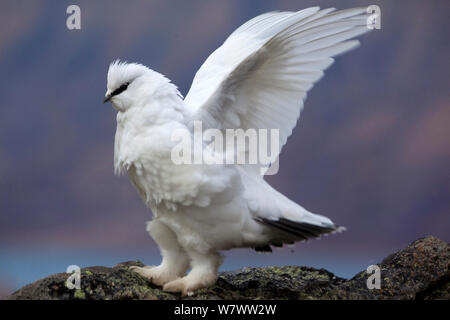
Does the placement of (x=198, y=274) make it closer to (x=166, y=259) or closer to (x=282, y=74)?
(x=166, y=259)

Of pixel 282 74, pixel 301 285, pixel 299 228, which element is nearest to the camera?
pixel 299 228

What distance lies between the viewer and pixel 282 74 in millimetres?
4363

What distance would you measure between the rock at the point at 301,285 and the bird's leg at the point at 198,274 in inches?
2.4

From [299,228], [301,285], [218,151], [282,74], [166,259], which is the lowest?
[301,285]

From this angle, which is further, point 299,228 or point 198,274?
point 198,274

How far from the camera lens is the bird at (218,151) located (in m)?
3.94

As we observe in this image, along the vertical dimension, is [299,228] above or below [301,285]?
above

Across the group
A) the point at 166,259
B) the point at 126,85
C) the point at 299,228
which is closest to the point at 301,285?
the point at 299,228

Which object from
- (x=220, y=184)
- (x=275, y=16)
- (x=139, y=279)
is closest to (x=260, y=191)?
(x=220, y=184)

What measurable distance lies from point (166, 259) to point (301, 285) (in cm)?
115

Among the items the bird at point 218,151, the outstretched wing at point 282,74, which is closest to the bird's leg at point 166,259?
the bird at point 218,151
